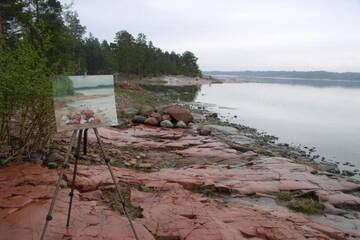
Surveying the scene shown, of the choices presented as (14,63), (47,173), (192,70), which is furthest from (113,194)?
(192,70)

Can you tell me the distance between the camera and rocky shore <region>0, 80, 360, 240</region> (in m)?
6.04

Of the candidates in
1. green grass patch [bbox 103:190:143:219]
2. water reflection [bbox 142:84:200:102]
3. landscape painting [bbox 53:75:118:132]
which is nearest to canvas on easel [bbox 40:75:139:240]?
landscape painting [bbox 53:75:118:132]

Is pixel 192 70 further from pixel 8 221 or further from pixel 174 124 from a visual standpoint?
pixel 8 221

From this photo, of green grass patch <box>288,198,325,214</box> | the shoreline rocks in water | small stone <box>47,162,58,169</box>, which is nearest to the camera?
green grass patch <box>288,198,325,214</box>

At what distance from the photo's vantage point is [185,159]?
12.3 m

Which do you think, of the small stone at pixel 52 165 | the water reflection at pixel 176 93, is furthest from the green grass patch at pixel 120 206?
the water reflection at pixel 176 93

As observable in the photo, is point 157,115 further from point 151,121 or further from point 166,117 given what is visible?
point 151,121

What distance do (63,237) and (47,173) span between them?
2.94 metres

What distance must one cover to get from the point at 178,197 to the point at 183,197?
103 mm

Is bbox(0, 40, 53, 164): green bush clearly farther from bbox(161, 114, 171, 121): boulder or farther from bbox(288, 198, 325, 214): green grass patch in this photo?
bbox(161, 114, 171, 121): boulder

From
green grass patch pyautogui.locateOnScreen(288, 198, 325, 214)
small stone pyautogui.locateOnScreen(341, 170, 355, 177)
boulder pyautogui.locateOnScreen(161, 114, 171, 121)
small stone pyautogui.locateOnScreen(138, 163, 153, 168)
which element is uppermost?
boulder pyautogui.locateOnScreen(161, 114, 171, 121)

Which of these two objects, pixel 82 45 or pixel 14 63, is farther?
pixel 82 45

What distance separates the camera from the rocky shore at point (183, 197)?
6.04 m

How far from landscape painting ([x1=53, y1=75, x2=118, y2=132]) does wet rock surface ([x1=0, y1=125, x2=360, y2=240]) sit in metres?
1.60
